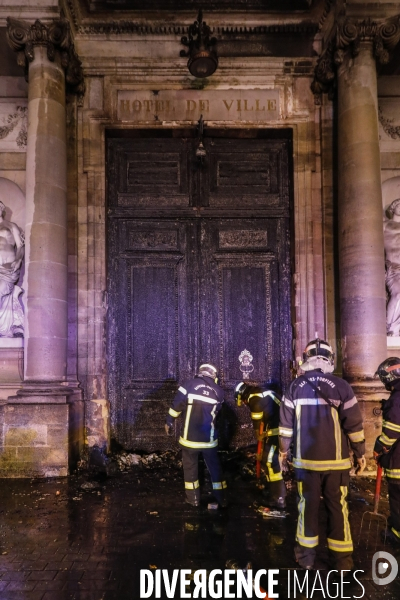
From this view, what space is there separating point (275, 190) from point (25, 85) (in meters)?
5.28

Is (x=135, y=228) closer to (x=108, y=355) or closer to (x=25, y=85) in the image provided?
(x=108, y=355)

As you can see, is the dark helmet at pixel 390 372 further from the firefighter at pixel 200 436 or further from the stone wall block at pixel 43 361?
the stone wall block at pixel 43 361

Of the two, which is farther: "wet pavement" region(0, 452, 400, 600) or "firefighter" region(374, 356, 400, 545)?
"firefighter" region(374, 356, 400, 545)

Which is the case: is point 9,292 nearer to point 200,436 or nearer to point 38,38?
point 38,38

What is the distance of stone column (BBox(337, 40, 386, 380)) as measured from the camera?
778 cm

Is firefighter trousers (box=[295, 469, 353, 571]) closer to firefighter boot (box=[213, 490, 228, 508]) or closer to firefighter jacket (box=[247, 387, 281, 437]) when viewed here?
firefighter boot (box=[213, 490, 228, 508])

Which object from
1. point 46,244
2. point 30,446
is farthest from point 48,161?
point 30,446

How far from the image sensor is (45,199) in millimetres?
7891

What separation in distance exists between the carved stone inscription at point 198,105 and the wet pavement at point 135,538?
660 centimetres

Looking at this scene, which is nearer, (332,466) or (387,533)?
(332,466)

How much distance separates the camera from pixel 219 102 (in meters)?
9.33

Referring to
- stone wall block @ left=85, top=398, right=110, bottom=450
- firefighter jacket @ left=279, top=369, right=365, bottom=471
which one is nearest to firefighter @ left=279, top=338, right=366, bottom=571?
firefighter jacket @ left=279, top=369, right=365, bottom=471

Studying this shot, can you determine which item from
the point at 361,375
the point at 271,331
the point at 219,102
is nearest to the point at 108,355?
the point at 271,331

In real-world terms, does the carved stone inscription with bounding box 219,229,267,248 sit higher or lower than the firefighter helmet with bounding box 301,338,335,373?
higher
